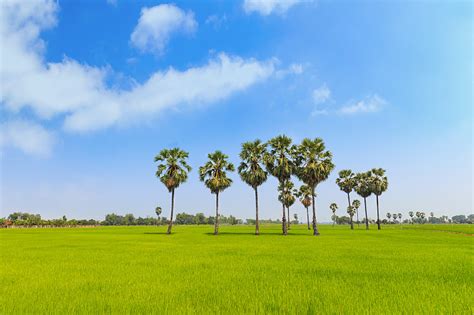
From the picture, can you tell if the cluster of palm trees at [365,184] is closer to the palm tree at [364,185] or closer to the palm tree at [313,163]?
the palm tree at [364,185]

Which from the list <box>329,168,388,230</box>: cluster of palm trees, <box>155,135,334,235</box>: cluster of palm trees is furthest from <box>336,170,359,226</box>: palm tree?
<box>155,135,334,235</box>: cluster of palm trees

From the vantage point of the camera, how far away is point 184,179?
62.1m

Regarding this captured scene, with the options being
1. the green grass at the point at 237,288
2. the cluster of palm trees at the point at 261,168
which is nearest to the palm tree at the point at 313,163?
the cluster of palm trees at the point at 261,168

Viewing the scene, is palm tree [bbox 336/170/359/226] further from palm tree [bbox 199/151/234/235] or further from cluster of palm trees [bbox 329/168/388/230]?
palm tree [bbox 199/151/234/235]

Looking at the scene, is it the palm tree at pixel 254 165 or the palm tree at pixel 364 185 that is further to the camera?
the palm tree at pixel 364 185

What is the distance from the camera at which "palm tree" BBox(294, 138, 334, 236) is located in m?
56.6

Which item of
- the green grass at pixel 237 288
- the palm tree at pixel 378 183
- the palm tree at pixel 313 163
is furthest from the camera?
the palm tree at pixel 378 183

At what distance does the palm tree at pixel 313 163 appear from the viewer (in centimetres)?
5656

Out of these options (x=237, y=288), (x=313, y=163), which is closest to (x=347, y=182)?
(x=313, y=163)

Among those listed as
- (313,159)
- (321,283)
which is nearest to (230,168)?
(313,159)

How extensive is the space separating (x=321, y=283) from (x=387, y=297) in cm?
283

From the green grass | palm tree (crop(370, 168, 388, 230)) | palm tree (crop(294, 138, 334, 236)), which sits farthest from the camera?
palm tree (crop(370, 168, 388, 230))

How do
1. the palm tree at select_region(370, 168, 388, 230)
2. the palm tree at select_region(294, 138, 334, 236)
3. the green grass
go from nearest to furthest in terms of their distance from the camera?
the green grass, the palm tree at select_region(294, 138, 334, 236), the palm tree at select_region(370, 168, 388, 230)

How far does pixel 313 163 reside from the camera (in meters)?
57.1
